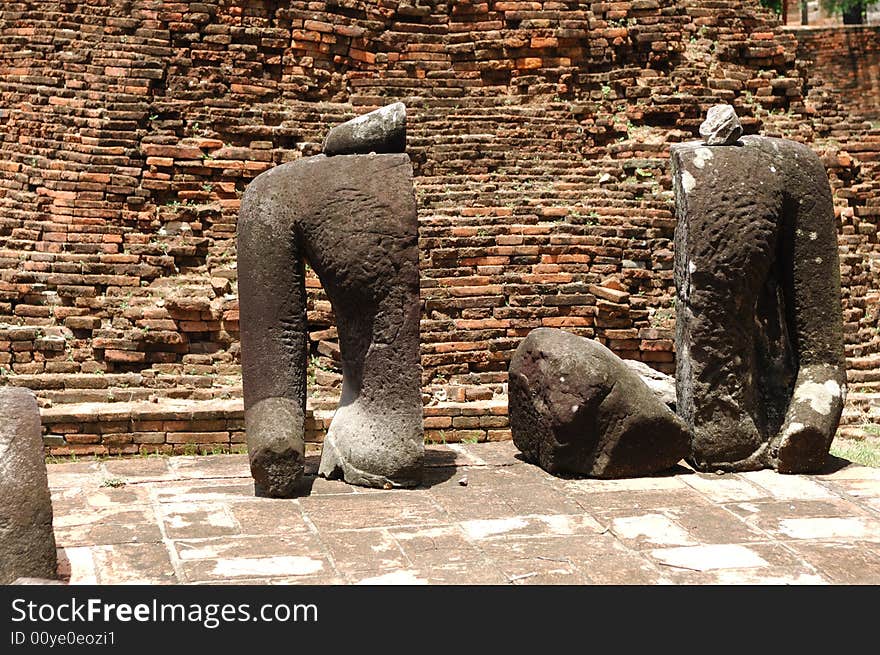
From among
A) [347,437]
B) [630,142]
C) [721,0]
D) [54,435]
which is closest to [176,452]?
[54,435]

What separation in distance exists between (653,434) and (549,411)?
1.86 feet

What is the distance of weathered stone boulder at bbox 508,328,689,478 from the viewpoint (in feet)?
19.3

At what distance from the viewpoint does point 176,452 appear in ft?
22.7

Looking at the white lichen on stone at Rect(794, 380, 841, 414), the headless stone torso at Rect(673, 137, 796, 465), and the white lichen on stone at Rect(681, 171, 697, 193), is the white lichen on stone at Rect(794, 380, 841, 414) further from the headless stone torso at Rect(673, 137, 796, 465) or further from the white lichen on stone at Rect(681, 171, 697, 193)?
the white lichen on stone at Rect(681, 171, 697, 193)

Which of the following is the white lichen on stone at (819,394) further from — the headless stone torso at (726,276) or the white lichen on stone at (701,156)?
the white lichen on stone at (701,156)

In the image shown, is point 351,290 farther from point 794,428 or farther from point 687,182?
point 794,428

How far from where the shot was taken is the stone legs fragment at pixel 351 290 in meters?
5.67

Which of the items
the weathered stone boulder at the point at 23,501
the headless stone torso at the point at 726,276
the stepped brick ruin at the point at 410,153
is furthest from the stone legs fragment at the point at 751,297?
the weathered stone boulder at the point at 23,501

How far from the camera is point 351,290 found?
18.8ft

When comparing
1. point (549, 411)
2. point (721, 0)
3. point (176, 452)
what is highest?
point (721, 0)

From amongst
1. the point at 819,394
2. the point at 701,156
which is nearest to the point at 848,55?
the point at 701,156

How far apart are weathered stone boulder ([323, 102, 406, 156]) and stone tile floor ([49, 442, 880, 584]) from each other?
177 cm

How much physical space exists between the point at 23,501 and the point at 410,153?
5.60 meters
